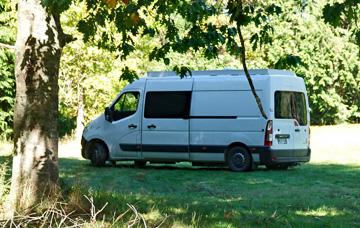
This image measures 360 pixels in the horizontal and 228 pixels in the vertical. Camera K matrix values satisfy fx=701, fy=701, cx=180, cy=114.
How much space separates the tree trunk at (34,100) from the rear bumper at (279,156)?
35.0 ft

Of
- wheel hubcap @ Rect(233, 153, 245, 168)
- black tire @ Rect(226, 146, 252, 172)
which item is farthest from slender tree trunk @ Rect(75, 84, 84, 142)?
wheel hubcap @ Rect(233, 153, 245, 168)

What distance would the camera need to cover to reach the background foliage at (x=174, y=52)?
852 cm

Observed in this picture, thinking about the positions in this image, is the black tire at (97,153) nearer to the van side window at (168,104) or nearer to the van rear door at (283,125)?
the van side window at (168,104)

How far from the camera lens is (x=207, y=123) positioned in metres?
18.2

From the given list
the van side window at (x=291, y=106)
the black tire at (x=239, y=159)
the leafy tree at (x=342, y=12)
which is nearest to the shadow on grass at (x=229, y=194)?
the black tire at (x=239, y=159)

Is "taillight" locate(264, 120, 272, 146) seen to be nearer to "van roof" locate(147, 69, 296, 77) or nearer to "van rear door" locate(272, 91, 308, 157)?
"van rear door" locate(272, 91, 308, 157)

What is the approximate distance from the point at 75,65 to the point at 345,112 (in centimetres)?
2110

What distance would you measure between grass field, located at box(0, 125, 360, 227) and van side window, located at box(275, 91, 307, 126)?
54.9 inches

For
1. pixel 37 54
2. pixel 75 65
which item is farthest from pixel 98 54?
pixel 37 54

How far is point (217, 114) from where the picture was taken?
18.1 metres

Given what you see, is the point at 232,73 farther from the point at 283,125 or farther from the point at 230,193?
the point at 230,193

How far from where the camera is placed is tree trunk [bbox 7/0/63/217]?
7.17m

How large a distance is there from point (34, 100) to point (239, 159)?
35.9 feet

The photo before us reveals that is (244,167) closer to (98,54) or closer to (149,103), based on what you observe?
(149,103)
